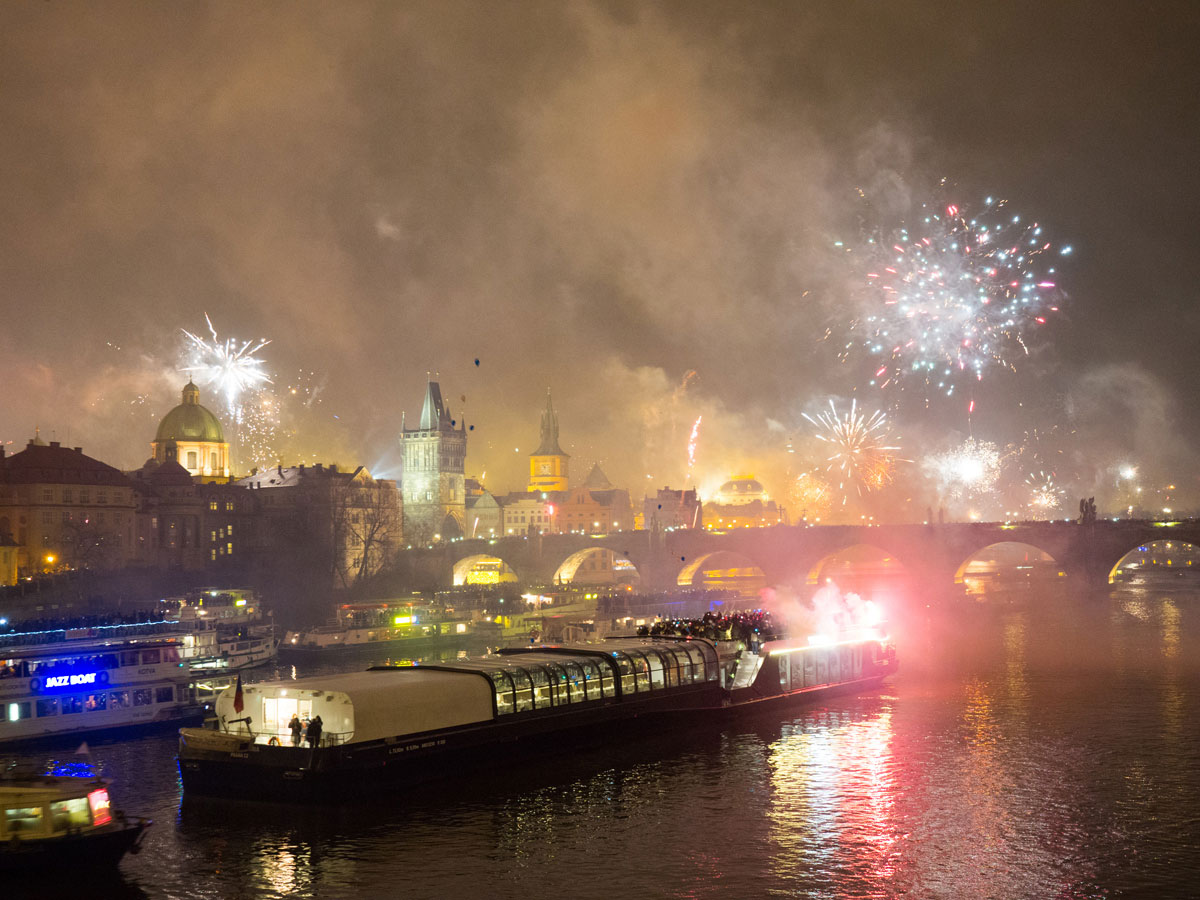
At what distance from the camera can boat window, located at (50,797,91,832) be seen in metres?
31.0

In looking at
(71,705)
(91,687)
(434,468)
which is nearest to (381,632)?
(91,687)

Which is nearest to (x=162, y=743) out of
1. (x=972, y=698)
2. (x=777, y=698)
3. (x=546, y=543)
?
(x=777, y=698)

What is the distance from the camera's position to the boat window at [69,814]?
3095cm

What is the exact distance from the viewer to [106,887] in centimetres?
3166

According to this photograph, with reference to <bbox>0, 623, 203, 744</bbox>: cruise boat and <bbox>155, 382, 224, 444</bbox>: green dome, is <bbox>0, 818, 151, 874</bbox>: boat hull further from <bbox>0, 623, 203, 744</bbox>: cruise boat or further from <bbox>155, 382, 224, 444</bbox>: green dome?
Result: <bbox>155, 382, 224, 444</bbox>: green dome

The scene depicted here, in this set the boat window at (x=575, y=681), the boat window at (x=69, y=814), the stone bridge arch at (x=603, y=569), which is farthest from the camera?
the stone bridge arch at (x=603, y=569)

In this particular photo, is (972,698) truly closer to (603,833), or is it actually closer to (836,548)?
(603,833)

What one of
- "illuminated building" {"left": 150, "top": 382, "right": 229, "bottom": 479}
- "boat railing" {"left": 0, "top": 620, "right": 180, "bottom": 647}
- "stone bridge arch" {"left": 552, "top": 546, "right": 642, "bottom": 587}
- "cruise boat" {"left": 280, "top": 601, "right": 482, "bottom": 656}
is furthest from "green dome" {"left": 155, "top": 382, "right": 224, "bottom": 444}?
"boat railing" {"left": 0, "top": 620, "right": 180, "bottom": 647}

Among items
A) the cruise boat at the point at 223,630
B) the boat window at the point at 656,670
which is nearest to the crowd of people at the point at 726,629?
the boat window at the point at 656,670

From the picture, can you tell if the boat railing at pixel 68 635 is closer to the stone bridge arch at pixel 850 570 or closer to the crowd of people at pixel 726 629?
the crowd of people at pixel 726 629

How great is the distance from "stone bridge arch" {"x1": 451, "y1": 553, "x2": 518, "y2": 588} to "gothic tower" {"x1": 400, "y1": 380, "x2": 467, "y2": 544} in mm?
17710

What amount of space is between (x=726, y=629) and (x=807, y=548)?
238ft

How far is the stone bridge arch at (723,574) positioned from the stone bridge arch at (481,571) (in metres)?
22.4

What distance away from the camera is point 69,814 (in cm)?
3120
